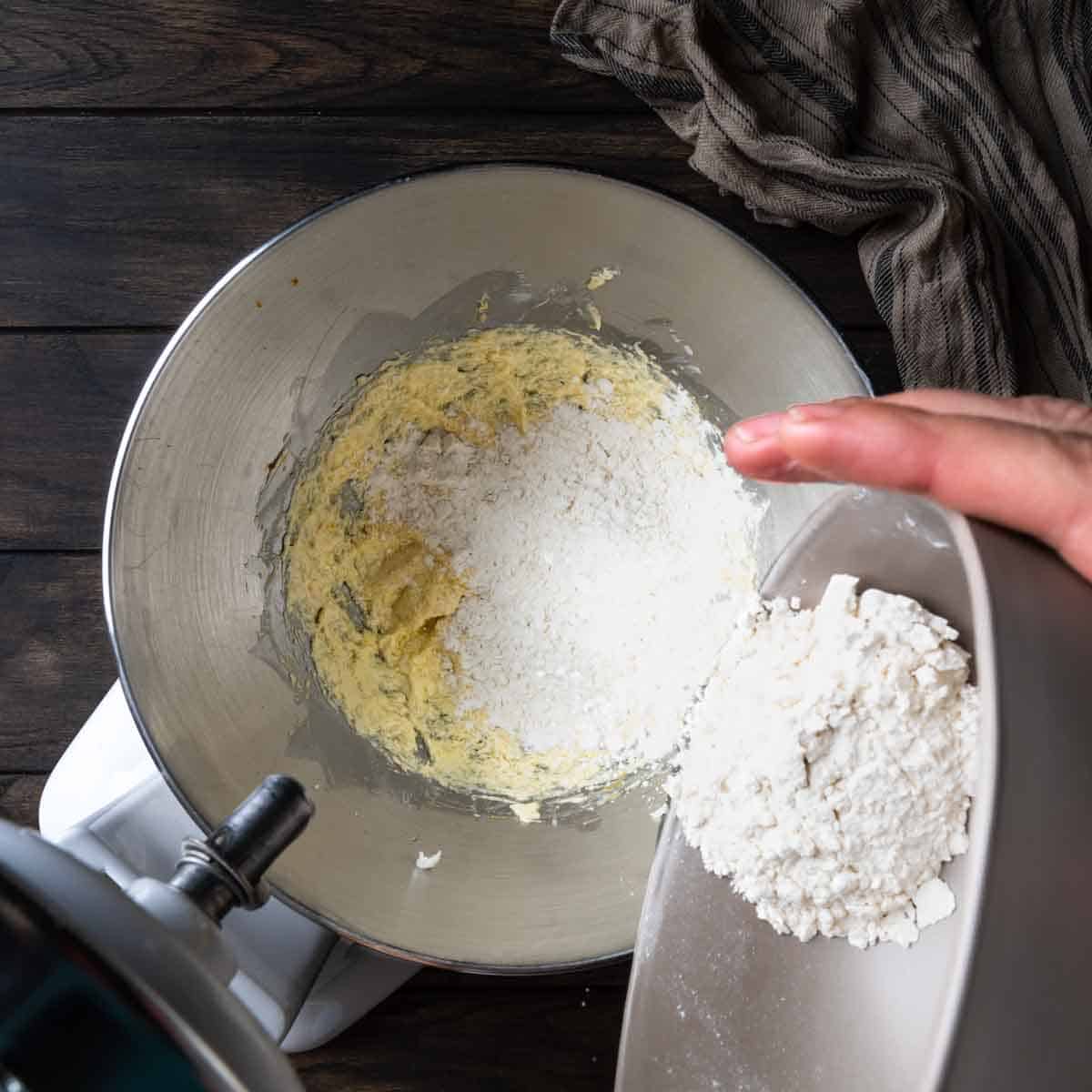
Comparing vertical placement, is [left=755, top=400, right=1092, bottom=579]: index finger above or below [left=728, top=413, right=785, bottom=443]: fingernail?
above

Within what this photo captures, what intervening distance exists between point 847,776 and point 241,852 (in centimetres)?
38

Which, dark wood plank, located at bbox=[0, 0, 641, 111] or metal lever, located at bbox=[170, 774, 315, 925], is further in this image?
dark wood plank, located at bbox=[0, 0, 641, 111]

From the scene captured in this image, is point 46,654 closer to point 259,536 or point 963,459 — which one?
point 259,536

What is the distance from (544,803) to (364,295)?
1.49ft

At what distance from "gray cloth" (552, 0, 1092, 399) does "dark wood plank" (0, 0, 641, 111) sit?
0.10 metres

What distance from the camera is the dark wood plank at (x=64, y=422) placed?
105 centimetres

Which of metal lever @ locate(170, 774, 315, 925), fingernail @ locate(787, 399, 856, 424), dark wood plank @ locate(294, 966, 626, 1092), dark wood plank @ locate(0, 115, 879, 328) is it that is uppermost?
fingernail @ locate(787, 399, 856, 424)

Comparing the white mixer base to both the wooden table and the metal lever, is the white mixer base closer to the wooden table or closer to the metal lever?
the wooden table

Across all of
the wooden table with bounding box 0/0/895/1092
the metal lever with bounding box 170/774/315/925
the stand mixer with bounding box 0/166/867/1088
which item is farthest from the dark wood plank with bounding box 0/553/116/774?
the metal lever with bounding box 170/774/315/925

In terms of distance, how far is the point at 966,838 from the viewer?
2.14 ft

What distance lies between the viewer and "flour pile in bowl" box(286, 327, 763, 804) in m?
0.92

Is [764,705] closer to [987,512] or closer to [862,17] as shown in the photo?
[987,512]

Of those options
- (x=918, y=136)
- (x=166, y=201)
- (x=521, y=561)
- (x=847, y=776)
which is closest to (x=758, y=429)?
(x=847, y=776)

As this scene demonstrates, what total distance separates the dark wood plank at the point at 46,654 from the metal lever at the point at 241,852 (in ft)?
1.91
